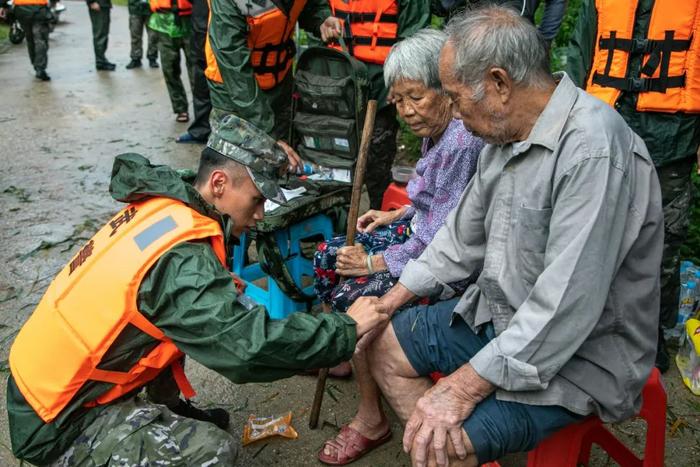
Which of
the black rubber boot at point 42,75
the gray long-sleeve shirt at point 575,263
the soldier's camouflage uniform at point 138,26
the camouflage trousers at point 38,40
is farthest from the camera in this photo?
the soldier's camouflage uniform at point 138,26

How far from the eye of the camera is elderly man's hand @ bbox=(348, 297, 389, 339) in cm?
235

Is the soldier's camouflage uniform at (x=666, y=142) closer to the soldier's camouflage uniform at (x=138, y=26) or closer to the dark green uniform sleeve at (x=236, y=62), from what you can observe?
the dark green uniform sleeve at (x=236, y=62)

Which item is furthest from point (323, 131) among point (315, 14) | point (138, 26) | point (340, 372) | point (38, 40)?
point (138, 26)

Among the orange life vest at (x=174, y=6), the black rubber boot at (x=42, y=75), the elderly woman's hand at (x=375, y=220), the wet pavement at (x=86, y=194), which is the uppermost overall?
the orange life vest at (x=174, y=6)

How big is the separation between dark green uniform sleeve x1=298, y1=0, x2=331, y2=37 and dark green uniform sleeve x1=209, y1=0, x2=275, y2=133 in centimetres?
68

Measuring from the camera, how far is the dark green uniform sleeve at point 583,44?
347 cm

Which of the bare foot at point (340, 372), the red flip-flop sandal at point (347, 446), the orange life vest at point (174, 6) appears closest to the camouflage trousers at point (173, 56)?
the orange life vest at point (174, 6)

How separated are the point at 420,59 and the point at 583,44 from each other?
1.26 metres

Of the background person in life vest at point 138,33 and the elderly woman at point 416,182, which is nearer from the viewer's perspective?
the elderly woman at point 416,182

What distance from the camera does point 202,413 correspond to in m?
3.06

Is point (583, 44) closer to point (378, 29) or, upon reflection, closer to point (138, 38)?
point (378, 29)

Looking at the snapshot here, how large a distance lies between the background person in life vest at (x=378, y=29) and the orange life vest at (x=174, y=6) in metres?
3.67

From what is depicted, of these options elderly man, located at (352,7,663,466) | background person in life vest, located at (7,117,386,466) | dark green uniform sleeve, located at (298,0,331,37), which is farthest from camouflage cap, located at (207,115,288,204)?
dark green uniform sleeve, located at (298,0,331,37)

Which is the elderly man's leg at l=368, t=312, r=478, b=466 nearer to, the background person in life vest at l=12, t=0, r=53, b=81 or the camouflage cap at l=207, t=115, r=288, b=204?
the camouflage cap at l=207, t=115, r=288, b=204
